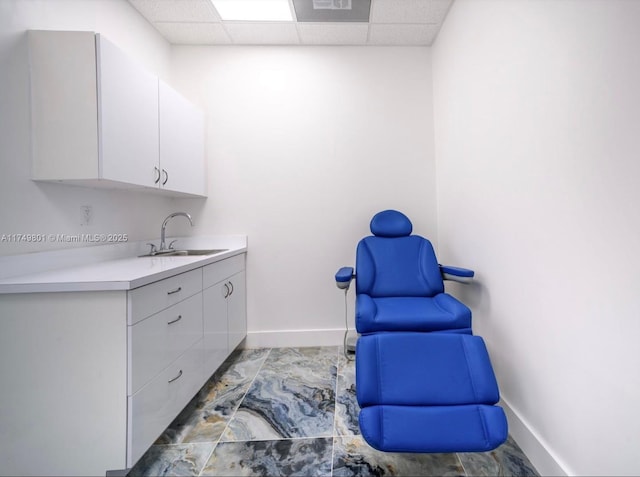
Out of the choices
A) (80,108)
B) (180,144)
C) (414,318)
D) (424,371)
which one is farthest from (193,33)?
(424,371)

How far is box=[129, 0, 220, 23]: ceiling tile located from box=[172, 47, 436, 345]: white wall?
292 mm

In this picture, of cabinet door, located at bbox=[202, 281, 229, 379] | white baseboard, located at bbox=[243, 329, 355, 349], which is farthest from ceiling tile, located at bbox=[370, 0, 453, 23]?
white baseboard, located at bbox=[243, 329, 355, 349]

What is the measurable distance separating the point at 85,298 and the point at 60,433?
1.73 feet

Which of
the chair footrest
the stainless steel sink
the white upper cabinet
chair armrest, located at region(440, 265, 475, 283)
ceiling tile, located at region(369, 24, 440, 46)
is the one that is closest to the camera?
the chair footrest

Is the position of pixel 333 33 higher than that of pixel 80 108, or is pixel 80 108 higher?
pixel 333 33

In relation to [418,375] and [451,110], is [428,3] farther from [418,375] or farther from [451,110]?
[418,375]

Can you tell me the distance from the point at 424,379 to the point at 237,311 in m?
1.51

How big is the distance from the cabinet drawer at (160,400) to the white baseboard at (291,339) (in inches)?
33.9

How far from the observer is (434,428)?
97cm

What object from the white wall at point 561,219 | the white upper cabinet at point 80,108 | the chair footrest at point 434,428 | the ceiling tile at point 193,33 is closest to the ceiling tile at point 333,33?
the ceiling tile at point 193,33

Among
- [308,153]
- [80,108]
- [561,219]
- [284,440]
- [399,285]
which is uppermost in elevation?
[308,153]

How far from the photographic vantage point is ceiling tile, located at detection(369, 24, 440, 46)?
2133 millimetres

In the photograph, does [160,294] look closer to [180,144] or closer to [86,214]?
[86,214]

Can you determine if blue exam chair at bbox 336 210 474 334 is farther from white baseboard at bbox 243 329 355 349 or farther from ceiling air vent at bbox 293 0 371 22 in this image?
ceiling air vent at bbox 293 0 371 22
